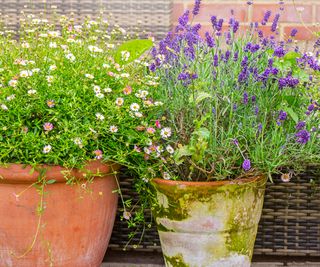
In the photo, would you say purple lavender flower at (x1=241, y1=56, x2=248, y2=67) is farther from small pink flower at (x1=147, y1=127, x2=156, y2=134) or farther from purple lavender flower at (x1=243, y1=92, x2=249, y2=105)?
small pink flower at (x1=147, y1=127, x2=156, y2=134)

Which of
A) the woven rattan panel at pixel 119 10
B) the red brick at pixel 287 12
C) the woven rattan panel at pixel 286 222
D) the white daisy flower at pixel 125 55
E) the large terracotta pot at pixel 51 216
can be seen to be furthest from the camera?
the red brick at pixel 287 12

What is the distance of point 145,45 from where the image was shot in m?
2.20

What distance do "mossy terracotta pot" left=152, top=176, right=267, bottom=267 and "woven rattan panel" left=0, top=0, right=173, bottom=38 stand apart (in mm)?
985

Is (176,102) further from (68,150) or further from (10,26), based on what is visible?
(10,26)

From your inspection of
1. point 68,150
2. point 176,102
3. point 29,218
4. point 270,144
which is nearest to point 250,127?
point 270,144

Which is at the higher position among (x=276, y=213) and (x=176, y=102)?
(x=176, y=102)

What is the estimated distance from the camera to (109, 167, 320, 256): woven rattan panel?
90.7 inches

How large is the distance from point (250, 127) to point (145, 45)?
471mm

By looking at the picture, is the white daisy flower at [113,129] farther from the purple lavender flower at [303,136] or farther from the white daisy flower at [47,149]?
the purple lavender flower at [303,136]

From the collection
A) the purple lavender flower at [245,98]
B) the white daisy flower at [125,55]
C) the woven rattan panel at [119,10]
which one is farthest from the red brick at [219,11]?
the purple lavender flower at [245,98]

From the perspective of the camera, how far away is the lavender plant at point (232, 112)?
193cm

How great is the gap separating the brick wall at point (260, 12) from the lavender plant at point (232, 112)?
2.67 feet

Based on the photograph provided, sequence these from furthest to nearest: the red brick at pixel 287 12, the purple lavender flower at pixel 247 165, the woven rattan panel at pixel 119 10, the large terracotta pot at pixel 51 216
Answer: the red brick at pixel 287 12
the woven rattan panel at pixel 119 10
the large terracotta pot at pixel 51 216
the purple lavender flower at pixel 247 165

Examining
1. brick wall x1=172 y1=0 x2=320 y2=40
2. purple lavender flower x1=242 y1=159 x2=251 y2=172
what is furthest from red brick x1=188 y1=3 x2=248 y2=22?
purple lavender flower x1=242 y1=159 x2=251 y2=172
